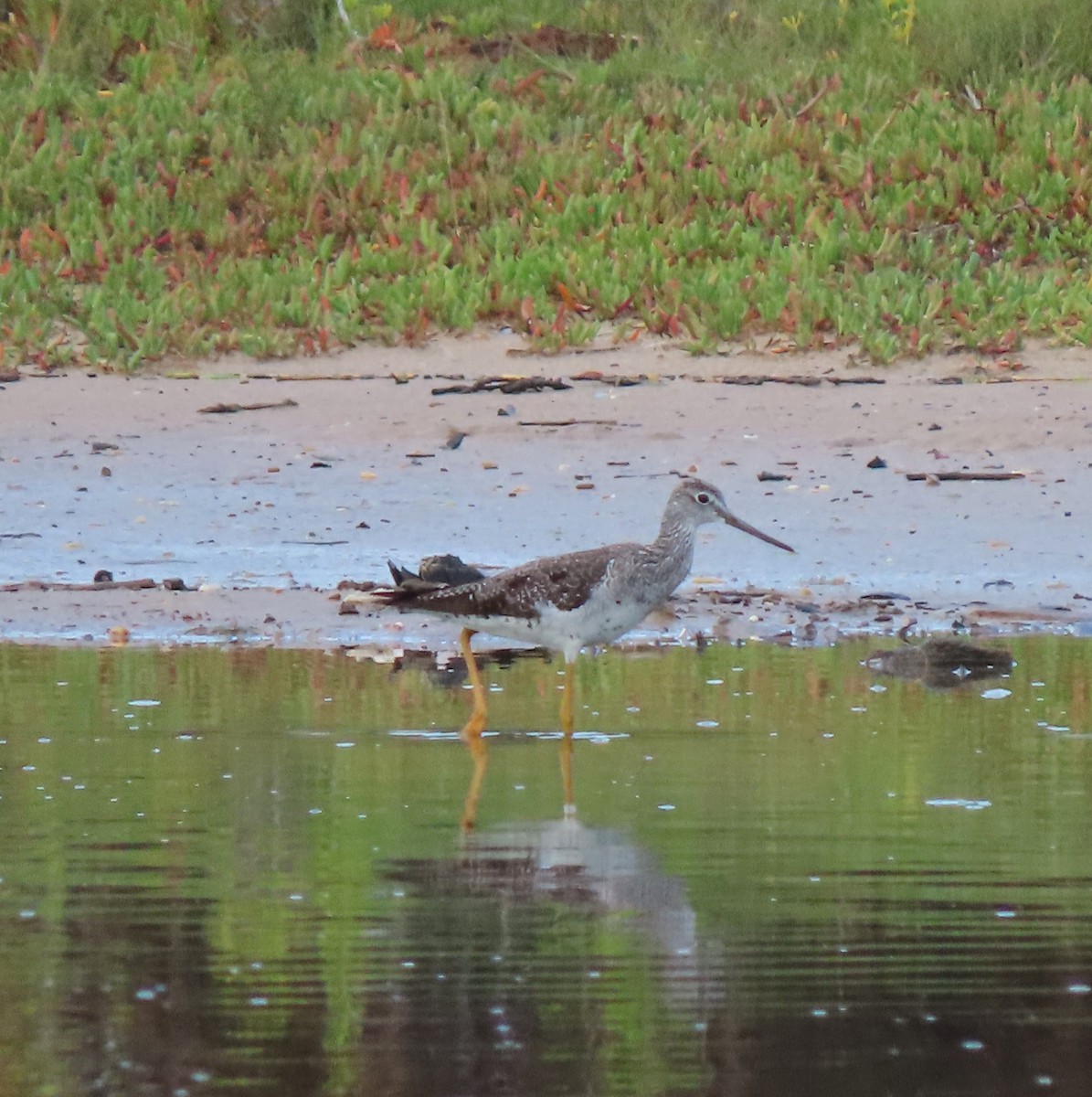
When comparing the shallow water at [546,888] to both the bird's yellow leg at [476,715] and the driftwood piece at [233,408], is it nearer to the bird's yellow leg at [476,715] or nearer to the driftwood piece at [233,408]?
the bird's yellow leg at [476,715]

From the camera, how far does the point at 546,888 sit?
17.6 ft

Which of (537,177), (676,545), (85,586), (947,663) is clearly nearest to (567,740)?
(676,545)

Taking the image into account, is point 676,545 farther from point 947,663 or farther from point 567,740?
point 567,740

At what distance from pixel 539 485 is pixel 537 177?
6079mm

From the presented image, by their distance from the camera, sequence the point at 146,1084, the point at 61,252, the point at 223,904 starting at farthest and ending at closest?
the point at 61,252 → the point at 223,904 → the point at 146,1084

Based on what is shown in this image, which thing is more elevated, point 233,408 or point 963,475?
point 963,475

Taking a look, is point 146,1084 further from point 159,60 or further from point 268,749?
point 159,60

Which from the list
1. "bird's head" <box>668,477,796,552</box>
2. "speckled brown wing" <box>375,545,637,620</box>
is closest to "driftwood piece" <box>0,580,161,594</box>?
"speckled brown wing" <box>375,545,637,620</box>

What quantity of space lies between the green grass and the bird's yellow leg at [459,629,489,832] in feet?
22.7

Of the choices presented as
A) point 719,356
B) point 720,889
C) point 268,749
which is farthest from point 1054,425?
point 720,889

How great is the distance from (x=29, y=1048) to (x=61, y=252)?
12986 millimetres

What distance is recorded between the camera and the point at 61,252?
16469 mm

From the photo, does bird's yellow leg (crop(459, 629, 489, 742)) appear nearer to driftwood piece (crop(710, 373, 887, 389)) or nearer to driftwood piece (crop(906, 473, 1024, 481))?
driftwood piece (crop(906, 473, 1024, 481))

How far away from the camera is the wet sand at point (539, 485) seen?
394 inches
